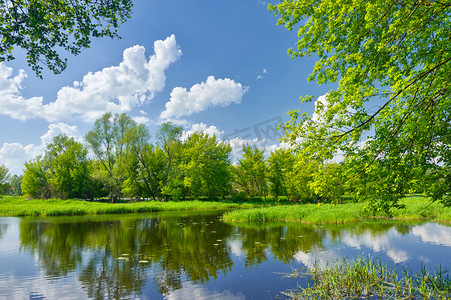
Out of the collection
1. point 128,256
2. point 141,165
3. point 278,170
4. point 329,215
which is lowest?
point 329,215

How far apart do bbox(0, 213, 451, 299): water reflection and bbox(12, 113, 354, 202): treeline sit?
99.1ft

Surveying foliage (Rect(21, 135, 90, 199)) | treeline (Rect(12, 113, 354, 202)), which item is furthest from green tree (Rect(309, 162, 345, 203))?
foliage (Rect(21, 135, 90, 199))

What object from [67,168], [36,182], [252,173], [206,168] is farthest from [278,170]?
[36,182]

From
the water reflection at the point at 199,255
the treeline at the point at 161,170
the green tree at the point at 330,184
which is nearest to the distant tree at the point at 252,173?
the treeline at the point at 161,170

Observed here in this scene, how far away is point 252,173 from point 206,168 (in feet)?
33.1

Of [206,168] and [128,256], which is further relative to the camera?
[206,168]

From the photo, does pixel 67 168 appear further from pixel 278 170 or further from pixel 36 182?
pixel 278 170

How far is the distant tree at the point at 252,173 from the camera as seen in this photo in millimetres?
50750

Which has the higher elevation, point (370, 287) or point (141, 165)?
point (141, 165)

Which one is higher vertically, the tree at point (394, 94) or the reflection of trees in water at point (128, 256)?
the tree at point (394, 94)

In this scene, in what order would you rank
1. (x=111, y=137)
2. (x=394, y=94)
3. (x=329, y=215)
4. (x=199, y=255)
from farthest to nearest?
(x=111, y=137) < (x=329, y=215) < (x=199, y=255) < (x=394, y=94)

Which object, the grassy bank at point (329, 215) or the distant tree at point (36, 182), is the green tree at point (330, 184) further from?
the distant tree at point (36, 182)

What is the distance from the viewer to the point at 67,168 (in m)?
56.9

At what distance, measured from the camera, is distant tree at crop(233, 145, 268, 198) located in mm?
50750
